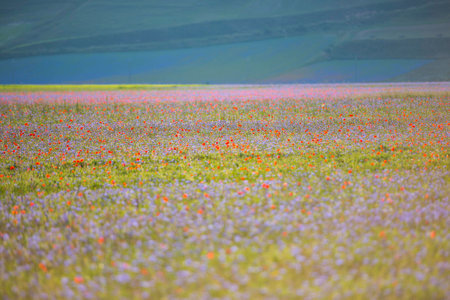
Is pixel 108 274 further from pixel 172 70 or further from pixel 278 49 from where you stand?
pixel 278 49

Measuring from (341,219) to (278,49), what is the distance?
193 metres

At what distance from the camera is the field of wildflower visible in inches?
189

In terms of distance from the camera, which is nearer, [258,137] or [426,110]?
[258,137]

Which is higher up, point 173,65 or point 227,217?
point 173,65

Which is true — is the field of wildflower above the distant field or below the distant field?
below

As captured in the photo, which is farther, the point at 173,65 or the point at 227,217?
the point at 173,65

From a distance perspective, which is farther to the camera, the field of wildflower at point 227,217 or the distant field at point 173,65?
the distant field at point 173,65

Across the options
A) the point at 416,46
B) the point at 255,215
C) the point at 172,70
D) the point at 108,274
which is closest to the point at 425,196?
the point at 255,215

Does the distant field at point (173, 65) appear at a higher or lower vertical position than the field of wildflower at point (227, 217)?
higher

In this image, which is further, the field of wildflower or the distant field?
the distant field

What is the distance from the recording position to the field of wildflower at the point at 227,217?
15.7 ft

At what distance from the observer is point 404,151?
12703mm

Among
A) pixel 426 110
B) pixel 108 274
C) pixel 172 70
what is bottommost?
pixel 108 274

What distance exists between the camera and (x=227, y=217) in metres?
6.86
